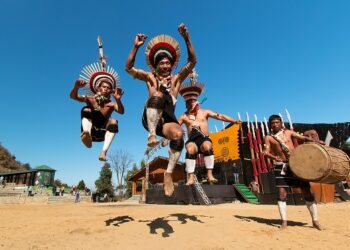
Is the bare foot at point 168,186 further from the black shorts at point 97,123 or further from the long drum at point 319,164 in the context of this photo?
the long drum at point 319,164

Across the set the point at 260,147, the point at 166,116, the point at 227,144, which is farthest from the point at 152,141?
the point at 227,144

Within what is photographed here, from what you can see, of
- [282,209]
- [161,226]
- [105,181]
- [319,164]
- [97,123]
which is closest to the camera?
[319,164]

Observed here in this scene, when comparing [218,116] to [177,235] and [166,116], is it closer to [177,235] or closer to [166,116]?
[166,116]

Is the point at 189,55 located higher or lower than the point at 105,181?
lower

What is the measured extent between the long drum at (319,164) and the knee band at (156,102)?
11.2ft

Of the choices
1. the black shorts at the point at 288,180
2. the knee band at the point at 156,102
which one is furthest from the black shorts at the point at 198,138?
the black shorts at the point at 288,180

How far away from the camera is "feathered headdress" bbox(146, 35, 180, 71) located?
5.14 metres

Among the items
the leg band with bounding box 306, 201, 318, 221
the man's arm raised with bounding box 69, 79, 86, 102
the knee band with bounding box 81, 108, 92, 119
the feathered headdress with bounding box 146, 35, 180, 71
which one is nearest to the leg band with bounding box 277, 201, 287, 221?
the leg band with bounding box 306, 201, 318, 221

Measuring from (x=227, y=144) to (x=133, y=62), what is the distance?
53.3ft

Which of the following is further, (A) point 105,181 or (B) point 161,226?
(A) point 105,181

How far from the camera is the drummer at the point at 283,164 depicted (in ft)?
20.7

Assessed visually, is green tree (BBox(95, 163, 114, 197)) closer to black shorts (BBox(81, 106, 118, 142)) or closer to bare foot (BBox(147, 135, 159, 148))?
black shorts (BBox(81, 106, 118, 142))

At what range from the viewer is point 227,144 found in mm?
20344

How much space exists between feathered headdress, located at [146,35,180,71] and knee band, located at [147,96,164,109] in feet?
2.69
